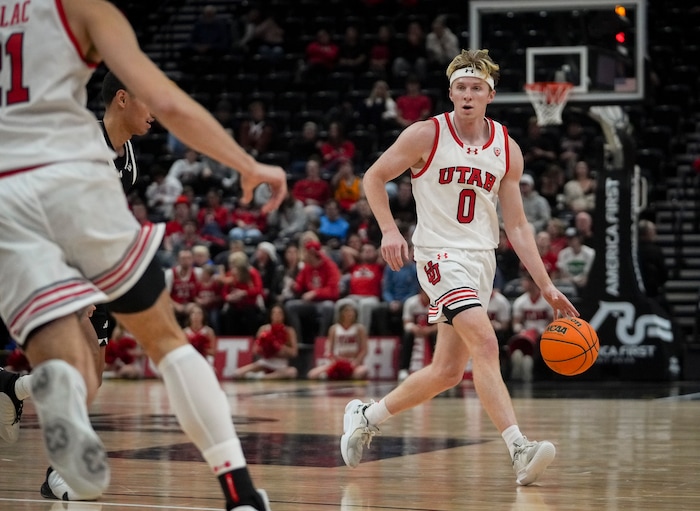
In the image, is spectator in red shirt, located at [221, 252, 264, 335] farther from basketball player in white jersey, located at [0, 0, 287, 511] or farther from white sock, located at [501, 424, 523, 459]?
basketball player in white jersey, located at [0, 0, 287, 511]

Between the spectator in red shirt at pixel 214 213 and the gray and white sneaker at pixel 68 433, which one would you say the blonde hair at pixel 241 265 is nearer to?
the spectator in red shirt at pixel 214 213

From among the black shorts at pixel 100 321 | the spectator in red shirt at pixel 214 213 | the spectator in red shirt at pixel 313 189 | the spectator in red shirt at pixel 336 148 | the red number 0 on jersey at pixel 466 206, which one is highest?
the spectator in red shirt at pixel 336 148

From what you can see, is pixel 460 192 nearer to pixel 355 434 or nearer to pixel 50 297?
pixel 355 434

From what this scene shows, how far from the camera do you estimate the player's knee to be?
11.0 feet

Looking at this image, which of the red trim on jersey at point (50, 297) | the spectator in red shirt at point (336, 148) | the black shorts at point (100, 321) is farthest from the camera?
the spectator in red shirt at point (336, 148)

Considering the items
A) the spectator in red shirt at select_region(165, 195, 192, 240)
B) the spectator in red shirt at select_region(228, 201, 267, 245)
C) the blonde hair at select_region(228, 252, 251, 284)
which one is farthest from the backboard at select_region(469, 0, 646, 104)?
the spectator in red shirt at select_region(165, 195, 192, 240)

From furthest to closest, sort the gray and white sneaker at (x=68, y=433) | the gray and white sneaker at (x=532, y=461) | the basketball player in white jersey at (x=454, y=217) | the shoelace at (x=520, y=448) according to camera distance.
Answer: the basketball player in white jersey at (x=454, y=217)
the shoelace at (x=520, y=448)
the gray and white sneaker at (x=532, y=461)
the gray and white sneaker at (x=68, y=433)

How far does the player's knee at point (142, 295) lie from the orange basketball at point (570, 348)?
3094 mm

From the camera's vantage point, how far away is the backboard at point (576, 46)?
13.2 meters

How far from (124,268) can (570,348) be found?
3289mm

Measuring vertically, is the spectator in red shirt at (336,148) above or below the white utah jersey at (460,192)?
above

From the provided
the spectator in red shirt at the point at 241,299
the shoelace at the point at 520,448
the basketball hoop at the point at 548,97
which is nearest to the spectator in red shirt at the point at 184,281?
the spectator in red shirt at the point at 241,299

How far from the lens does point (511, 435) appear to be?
5.45 metres

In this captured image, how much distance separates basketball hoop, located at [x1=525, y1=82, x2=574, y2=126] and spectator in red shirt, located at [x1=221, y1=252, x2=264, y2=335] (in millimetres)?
4149
